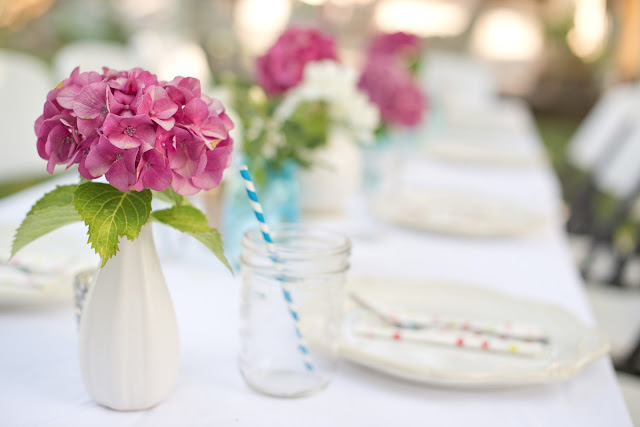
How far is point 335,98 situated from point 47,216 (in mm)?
722

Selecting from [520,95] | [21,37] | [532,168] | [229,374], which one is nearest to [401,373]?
[229,374]

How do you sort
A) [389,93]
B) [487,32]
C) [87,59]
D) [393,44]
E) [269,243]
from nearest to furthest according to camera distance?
[269,243] → [389,93] → [393,44] → [87,59] → [487,32]

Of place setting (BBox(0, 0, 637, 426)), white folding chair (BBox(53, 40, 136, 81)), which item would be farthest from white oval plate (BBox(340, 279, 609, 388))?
white folding chair (BBox(53, 40, 136, 81))

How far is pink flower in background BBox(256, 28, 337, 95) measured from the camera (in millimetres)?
1326

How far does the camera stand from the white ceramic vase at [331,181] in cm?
133

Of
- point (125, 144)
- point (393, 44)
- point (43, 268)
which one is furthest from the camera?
point (393, 44)

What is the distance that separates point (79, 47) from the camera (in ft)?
8.47

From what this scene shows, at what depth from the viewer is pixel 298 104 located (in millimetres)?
1175

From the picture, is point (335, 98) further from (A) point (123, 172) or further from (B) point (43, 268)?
(A) point (123, 172)

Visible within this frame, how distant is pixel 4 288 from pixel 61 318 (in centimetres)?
7

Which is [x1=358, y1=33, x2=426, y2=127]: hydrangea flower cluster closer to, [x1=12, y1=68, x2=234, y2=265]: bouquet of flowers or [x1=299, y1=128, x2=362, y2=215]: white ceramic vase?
[x1=299, y1=128, x2=362, y2=215]: white ceramic vase

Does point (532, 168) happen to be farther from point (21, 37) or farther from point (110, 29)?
point (110, 29)

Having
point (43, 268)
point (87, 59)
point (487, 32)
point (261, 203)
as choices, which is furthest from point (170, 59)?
point (487, 32)

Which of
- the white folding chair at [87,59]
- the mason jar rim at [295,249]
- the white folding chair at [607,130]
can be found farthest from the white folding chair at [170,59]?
the mason jar rim at [295,249]
